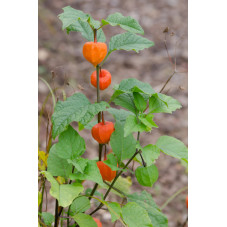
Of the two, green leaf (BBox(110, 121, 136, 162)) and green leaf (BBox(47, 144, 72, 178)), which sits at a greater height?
green leaf (BBox(110, 121, 136, 162))

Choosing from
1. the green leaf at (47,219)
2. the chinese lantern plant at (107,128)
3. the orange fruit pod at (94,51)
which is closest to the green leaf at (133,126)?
the chinese lantern plant at (107,128)

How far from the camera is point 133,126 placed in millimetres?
616

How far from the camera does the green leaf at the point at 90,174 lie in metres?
0.61

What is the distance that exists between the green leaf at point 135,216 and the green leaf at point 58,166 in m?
0.12

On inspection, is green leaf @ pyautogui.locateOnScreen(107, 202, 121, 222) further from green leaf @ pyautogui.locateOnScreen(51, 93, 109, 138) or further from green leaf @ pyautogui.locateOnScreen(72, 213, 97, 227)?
green leaf @ pyautogui.locateOnScreen(51, 93, 109, 138)

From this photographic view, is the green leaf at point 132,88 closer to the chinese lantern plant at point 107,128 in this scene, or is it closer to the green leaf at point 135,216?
the chinese lantern plant at point 107,128

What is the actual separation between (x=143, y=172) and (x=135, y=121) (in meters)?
0.10

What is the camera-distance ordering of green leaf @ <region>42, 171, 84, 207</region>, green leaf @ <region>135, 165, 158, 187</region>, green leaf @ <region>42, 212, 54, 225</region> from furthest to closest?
1. green leaf @ <region>42, 212, 54, 225</region>
2. green leaf @ <region>135, 165, 158, 187</region>
3. green leaf @ <region>42, 171, 84, 207</region>

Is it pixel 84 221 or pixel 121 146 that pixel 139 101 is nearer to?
pixel 121 146

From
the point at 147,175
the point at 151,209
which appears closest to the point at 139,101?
the point at 147,175

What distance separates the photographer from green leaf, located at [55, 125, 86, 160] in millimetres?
649

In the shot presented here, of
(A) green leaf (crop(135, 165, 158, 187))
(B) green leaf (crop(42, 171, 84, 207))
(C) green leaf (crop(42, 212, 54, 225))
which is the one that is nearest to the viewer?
(B) green leaf (crop(42, 171, 84, 207))

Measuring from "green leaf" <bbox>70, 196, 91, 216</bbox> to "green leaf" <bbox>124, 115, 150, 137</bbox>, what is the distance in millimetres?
204

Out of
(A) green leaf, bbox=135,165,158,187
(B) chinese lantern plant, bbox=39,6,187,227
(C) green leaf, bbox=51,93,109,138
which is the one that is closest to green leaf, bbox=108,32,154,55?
(B) chinese lantern plant, bbox=39,6,187,227
